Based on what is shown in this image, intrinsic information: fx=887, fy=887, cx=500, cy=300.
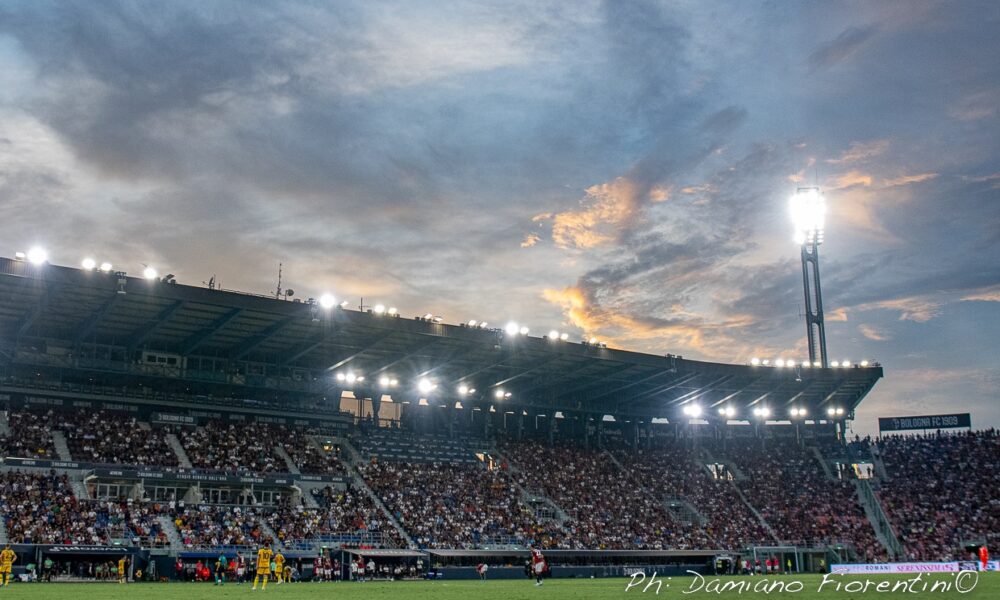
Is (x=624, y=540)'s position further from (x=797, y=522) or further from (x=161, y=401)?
(x=161, y=401)

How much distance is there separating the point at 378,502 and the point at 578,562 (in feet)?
48.7

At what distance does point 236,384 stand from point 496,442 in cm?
2526

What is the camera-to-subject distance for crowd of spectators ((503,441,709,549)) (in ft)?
225

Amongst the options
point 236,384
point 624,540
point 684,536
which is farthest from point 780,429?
point 236,384

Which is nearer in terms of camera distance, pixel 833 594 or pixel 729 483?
pixel 833 594

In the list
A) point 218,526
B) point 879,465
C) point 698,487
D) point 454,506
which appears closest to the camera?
point 218,526

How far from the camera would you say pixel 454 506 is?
2596 inches

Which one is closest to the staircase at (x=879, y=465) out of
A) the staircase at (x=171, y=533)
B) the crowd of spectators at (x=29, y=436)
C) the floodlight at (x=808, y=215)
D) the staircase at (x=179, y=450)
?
the floodlight at (x=808, y=215)

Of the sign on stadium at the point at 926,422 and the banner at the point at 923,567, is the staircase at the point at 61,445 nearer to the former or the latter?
the banner at the point at 923,567

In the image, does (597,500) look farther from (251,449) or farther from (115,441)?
(115,441)

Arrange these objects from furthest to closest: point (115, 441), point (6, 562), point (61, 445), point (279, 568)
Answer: point (115, 441), point (61, 445), point (279, 568), point (6, 562)

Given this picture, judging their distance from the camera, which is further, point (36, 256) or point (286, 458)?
point (286, 458)

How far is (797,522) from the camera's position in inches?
3076

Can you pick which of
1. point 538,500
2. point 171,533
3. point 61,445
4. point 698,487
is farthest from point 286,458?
point 698,487
